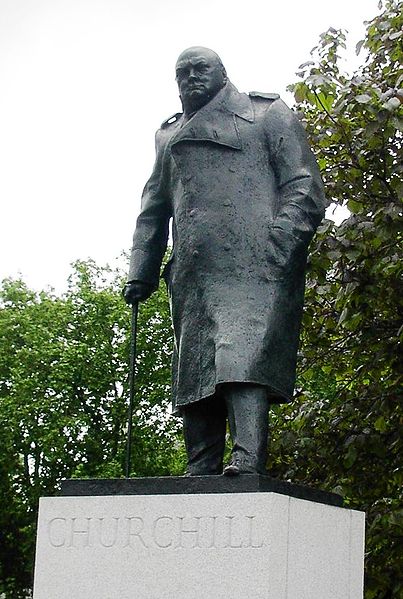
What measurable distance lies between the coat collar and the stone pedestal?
2066 mm

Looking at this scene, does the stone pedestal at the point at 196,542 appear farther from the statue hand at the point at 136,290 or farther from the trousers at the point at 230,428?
the statue hand at the point at 136,290

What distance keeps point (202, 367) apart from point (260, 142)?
4.52ft

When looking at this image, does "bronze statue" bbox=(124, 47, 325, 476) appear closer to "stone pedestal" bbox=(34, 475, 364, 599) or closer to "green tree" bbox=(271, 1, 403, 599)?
"stone pedestal" bbox=(34, 475, 364, 599)

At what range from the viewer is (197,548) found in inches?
250

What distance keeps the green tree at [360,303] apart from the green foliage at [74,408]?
17888 millimetres

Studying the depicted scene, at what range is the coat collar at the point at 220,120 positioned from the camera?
24.1 ft

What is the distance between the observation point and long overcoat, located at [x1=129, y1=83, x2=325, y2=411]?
22.9ft

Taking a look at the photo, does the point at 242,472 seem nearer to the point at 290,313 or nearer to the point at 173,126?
the point at 290,313

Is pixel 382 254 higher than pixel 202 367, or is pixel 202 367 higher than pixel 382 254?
pixel 382 254

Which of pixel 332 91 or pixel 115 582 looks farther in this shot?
pixel 332 91

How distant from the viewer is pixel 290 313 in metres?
7.20

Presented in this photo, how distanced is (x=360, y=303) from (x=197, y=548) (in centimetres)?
488

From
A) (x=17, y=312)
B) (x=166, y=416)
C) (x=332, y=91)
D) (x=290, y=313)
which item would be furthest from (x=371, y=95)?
(x=17, y=312)

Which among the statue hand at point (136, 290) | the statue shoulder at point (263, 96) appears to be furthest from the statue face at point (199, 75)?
the statue hand at point (136, 290)
